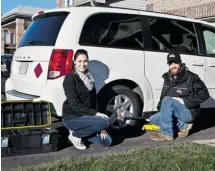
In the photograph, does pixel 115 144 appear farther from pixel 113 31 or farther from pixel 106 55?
pixel 113 31

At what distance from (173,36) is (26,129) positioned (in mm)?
2920

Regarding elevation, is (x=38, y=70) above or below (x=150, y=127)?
above

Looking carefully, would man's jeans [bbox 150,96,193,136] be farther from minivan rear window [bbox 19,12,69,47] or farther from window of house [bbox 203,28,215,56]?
minivan rear window [bbox 19,12,69,47]

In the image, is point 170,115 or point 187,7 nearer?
point 170,115

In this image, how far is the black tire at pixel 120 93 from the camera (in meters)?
5.53

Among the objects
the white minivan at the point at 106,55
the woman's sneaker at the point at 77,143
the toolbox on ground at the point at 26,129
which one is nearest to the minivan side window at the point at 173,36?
the white minivan at the point at 106,55

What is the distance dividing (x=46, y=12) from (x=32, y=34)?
40 centimetres

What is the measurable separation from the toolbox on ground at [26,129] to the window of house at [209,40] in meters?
3.22

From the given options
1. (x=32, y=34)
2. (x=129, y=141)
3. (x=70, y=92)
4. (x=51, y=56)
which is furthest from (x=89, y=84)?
(x=32, y=34)

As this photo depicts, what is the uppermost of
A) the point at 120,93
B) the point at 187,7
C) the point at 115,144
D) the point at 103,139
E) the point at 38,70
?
the point at 187,7

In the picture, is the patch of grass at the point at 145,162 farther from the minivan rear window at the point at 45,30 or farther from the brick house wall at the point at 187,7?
the brick house wall at the point at 187,7

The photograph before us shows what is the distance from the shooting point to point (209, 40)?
6.80 meters

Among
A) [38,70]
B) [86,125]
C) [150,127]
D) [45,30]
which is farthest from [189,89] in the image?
[45,30]

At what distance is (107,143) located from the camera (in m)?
4.98
